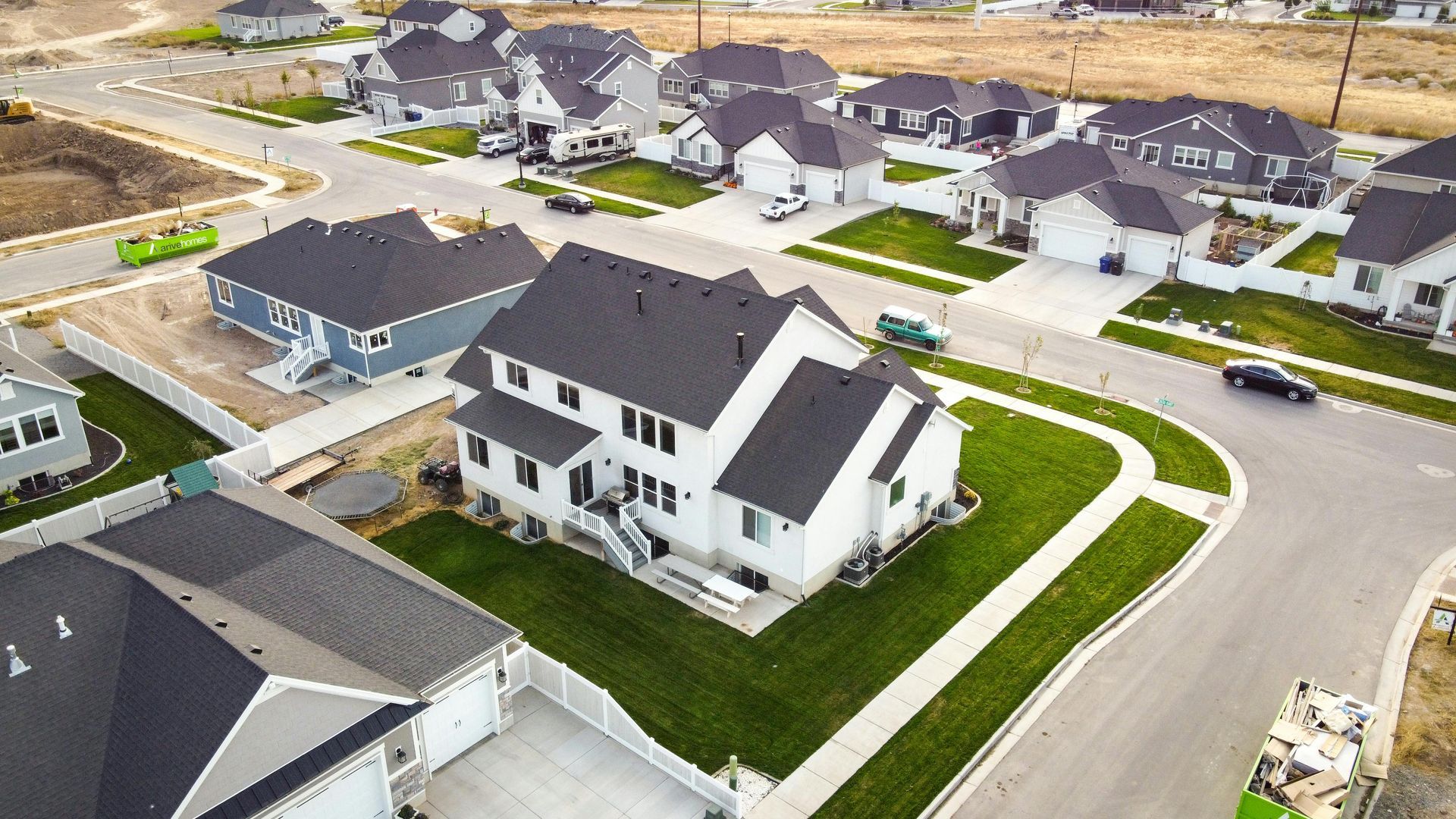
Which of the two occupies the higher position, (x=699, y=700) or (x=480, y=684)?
(x=480, y=684)

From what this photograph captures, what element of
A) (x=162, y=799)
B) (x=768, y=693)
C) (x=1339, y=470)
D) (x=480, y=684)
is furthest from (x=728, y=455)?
(x=1339, y=470)

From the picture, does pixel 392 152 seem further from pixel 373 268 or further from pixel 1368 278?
pixel 1368 278

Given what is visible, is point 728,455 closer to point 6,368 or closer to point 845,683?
point 845,683

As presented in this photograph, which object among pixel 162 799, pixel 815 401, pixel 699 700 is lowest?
pixel 699 700

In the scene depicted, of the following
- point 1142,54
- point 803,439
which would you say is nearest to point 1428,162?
point 803,439

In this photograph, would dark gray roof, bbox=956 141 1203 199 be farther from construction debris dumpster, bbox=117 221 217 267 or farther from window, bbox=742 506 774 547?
construction debris dumpster, bbox=117 221 217 267

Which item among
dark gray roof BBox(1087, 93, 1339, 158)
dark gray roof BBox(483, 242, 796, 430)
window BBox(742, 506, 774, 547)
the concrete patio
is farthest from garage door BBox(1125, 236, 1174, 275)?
the concrete patio
